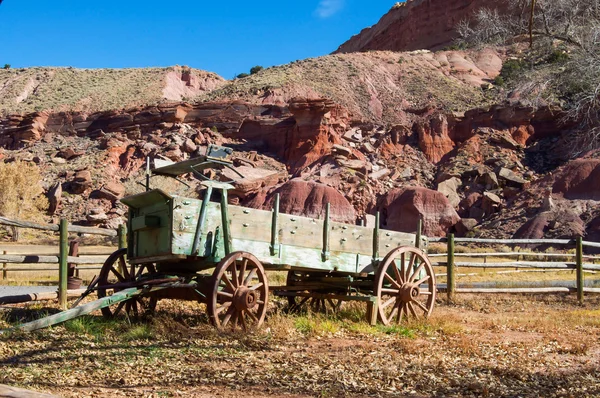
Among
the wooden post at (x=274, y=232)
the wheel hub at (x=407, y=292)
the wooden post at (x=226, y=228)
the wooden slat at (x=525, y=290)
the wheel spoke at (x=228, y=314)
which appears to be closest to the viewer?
the wheel spoke at (x=228, y=314)

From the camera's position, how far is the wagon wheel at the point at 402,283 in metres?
7.86

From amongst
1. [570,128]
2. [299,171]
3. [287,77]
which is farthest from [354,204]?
[287,77]

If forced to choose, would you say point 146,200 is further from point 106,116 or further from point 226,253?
point 106,116

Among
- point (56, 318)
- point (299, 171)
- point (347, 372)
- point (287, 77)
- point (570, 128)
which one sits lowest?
point (347, 372)

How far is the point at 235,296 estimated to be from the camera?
6711mm

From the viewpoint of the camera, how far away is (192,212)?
672cm

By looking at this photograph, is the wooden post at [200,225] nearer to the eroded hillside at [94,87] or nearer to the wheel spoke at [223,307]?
the wheel spoke at [223,307]

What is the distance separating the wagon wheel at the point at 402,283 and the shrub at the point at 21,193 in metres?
32.7

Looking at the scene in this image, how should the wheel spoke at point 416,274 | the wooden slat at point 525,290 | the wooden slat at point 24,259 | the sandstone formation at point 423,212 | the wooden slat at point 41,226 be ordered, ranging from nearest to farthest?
the wheel spoke at point 416,274, the wooden slat at point 41,226, the wooden slat at point 24,259, the wooden slat at point 525,290, the sandstone formation at point 423,212

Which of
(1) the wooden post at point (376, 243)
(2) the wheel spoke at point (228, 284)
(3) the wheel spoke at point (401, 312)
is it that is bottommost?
(3) the wheel spoke at point (401, 312)

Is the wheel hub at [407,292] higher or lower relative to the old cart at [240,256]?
lower

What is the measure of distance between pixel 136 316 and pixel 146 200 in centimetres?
164

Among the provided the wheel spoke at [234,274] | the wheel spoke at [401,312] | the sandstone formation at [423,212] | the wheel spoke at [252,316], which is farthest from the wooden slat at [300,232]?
the sandstone formation at [423,212]

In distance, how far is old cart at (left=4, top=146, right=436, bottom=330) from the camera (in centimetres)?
661
